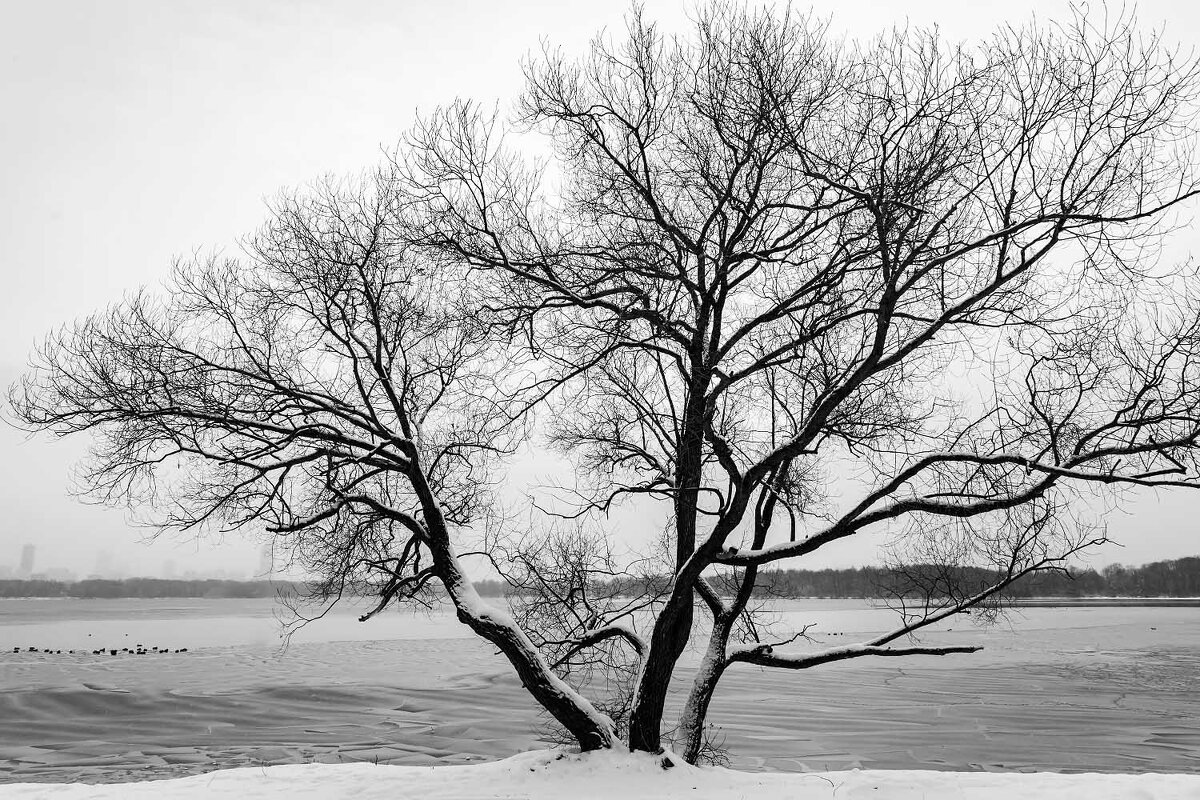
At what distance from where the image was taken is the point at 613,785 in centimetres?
941

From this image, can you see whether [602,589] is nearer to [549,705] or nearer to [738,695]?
[549,705]

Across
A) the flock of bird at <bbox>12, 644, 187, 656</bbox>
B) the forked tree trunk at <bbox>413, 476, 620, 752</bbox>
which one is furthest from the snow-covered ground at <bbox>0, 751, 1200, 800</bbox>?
the flock of bird at <bbox>12, 644, 187, 656</bbox>

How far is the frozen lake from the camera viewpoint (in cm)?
1731

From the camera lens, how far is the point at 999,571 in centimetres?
1002

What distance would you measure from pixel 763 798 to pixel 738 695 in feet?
65.5

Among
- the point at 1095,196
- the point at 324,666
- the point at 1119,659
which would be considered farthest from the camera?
the point at 1119,659

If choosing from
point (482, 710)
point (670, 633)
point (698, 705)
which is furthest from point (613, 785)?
point (482, 710)

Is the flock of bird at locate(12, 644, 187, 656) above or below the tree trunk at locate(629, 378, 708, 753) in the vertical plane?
below

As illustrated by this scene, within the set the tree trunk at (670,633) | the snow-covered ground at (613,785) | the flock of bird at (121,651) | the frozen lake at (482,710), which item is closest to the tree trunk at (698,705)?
the tree trunk at (670,633)

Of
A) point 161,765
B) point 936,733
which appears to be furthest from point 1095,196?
point 161,765

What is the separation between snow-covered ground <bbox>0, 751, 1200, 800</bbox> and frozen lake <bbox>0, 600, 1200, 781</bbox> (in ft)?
8.68

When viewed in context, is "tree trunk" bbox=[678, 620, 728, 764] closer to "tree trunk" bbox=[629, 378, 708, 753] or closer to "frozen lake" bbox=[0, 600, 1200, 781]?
"tree trunk" bbox=[629, 378, 708, 753]

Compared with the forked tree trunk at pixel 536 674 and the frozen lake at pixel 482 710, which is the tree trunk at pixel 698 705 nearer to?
the forked tree trunk at pixel 536 674

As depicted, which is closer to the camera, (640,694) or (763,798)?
(763,798)
